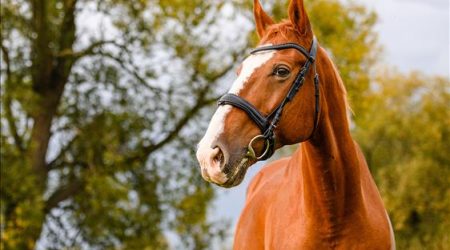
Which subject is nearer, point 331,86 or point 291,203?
point 331,86

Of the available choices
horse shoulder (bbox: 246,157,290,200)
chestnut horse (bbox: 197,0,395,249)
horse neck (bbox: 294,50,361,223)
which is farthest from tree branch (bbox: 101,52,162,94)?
horse neck (bbox: 294,50,361,223)

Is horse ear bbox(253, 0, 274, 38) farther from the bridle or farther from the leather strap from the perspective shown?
the leather strap

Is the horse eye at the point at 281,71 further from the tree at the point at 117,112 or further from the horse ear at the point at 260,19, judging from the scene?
the tree at the point at 117,112

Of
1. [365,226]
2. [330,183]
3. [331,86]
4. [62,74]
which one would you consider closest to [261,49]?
[331,86]

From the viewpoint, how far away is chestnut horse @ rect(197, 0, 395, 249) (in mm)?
4449

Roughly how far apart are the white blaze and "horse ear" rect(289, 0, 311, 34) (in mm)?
409

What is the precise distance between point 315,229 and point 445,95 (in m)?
33.9

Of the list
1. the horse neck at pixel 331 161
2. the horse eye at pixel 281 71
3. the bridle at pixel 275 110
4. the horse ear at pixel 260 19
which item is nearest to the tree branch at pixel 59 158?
the horse ear at pixel 260 19

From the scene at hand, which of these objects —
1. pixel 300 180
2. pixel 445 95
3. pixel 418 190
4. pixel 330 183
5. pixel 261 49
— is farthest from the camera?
pixel 445 95

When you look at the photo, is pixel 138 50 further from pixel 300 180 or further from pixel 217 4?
pixel 300 180

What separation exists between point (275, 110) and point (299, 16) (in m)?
0.65

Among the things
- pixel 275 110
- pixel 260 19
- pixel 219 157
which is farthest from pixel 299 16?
pixel 219 157

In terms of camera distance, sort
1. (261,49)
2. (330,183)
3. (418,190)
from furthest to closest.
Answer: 1. (418,190)
2. (330,183)
3. (261,49)

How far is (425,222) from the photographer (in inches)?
1358
